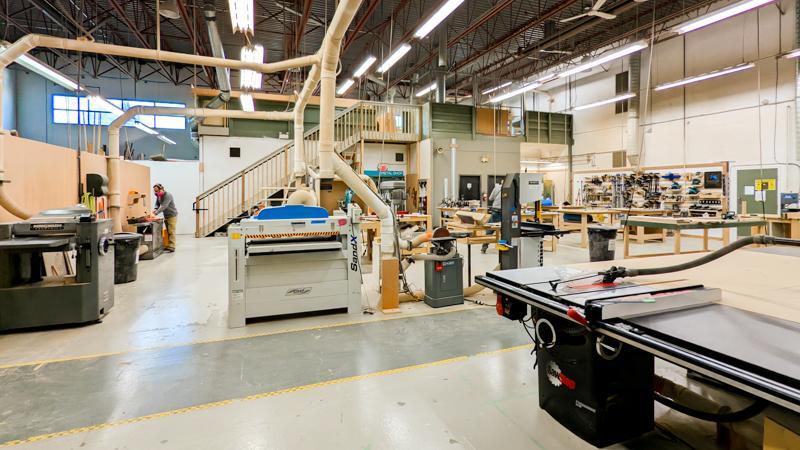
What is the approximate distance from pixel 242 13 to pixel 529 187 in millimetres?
4882

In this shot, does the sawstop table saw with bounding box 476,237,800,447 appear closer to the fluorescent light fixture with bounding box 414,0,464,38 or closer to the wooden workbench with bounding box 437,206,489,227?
the wooden workbench with bounding box 437,206,489,227

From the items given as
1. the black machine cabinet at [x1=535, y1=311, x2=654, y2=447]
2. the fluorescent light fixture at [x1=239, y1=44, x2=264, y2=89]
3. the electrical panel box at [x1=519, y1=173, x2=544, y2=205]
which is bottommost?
the black machine cabinet at [x1=535, y1=311, x2=654, y2=447]

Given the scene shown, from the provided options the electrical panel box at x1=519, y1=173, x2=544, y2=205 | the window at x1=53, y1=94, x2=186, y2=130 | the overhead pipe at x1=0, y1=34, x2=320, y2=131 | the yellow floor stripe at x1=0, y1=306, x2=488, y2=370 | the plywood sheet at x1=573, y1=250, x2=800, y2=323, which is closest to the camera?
the plywood sheet at x1=573, y1=250, x2=800, y2=323

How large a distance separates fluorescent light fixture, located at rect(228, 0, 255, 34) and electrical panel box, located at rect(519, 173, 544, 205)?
15.0ft

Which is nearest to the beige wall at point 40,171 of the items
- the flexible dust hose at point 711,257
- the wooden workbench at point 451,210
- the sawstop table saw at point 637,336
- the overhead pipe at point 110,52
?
the overhead pipe at point 110,52

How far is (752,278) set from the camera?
5.95ft

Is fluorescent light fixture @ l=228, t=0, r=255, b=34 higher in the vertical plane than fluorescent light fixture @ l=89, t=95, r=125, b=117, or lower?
higher

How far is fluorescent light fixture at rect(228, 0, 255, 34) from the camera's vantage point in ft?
17.6

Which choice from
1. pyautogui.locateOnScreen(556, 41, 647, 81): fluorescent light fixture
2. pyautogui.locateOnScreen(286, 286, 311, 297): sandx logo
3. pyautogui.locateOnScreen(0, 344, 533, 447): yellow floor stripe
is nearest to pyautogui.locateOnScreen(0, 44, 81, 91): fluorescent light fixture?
pyautogui.locateOnScreen(286, 286, 311, 297): sandx logo

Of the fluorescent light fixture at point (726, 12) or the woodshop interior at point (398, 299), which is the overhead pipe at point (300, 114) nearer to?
the woodshop interior at point (398, 299)

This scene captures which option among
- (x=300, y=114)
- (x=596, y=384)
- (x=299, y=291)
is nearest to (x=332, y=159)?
(x=299, y=291)

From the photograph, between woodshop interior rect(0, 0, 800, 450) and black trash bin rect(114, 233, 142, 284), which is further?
black trash bin rect(114, 233, 142, 284)

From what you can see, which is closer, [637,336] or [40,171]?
[637,336]

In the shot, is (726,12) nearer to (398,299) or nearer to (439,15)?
(439,15)
